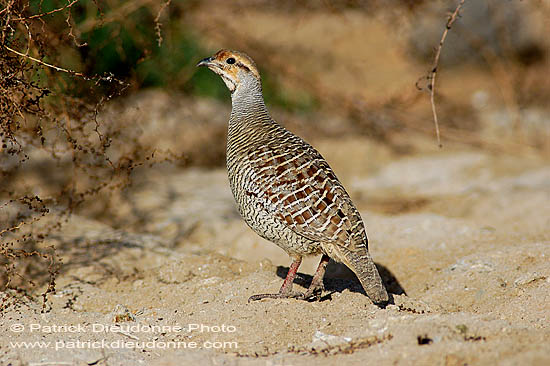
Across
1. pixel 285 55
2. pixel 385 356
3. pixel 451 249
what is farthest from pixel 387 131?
pixel 385 356

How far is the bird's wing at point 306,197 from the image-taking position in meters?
4.46

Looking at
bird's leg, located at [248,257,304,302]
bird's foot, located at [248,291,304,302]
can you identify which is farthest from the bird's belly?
bird's foot, located at [248,291,304,302]

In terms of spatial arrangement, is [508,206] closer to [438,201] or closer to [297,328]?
[438,201]

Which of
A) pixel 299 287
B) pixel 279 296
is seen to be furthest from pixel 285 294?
pixel 299 287

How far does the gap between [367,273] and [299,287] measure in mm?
914

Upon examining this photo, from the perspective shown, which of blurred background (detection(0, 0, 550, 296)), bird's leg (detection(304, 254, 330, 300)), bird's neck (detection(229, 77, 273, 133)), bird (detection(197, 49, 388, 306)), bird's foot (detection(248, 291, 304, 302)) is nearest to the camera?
bird (detection(197, 49, 388, 306))

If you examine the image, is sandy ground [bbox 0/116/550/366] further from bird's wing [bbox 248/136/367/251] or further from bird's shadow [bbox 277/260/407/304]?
bird's wing [bbox 248/136/367/251]

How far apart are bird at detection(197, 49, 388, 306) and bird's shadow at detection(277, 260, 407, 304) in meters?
0.36

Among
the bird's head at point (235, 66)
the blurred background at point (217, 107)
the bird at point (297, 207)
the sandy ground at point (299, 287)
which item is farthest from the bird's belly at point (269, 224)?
the blurred background at point (217, 107)

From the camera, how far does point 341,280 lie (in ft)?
17.9

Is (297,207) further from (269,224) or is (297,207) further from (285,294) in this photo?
(285,294)

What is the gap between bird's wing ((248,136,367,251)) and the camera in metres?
4.46

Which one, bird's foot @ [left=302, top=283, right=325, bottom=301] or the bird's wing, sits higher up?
the bird's wing

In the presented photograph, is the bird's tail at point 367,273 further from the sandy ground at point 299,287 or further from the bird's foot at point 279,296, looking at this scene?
the bird's foot at point 279,296
